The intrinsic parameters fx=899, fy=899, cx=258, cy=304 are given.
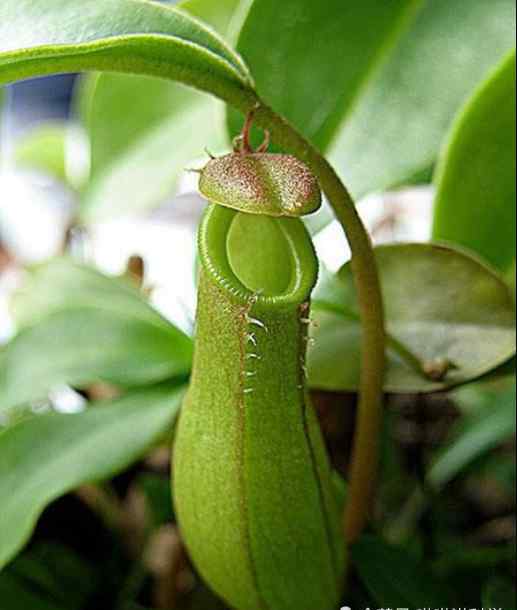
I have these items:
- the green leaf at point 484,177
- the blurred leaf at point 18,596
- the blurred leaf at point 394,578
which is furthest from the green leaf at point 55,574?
the green leaf at point 484,177

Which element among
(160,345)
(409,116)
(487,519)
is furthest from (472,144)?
(487,519)

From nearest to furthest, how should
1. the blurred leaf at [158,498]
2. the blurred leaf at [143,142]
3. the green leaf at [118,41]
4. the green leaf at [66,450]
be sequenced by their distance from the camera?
the green leaf at [118,41], the green leaf at [66,450], the blurred leaf at [158,498], the blurred leaf at [143,142]

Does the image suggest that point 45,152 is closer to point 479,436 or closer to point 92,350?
point 92,350

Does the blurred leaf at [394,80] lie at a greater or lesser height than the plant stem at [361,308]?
greater

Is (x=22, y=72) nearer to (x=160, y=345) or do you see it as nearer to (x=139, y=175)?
(x=160, y=345)

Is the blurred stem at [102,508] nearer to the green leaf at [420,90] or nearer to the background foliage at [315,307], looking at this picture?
the background foliage at [315,307]

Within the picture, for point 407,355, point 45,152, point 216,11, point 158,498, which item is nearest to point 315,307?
point 407,355

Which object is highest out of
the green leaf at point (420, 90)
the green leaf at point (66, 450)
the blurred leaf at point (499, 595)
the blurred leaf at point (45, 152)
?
the green leaf at point (420, 90)
